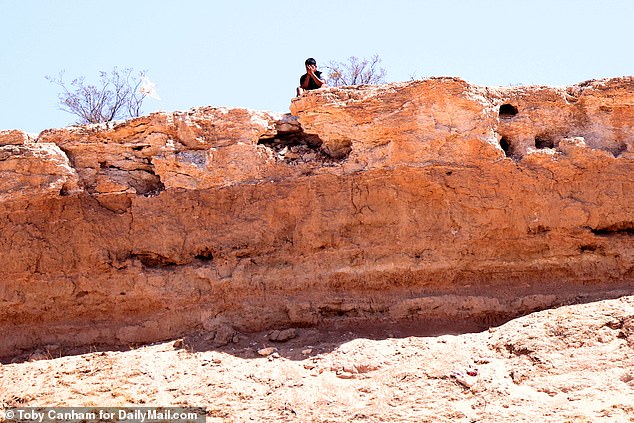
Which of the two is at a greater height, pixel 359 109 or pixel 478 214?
pixel 359 109

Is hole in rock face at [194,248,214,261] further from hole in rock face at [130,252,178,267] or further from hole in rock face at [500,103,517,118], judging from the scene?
hole in rock face at [500,103,517,118]

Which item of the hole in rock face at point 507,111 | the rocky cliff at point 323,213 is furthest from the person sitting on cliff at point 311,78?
the hole in rock face at point 507,111

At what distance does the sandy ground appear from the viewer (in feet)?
17.9

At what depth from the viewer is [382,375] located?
607 cm

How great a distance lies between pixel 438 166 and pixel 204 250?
104 inches

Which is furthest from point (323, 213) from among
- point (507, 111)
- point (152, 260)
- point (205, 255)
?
point (507, 111)

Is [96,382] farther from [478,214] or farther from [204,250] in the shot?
[478,214]

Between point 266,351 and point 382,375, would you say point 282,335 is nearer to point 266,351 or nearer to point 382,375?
point 266,351

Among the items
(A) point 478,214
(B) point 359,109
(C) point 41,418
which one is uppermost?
(B) point 359,109

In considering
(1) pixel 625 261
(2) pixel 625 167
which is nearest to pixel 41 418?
(1) pixel 625 261

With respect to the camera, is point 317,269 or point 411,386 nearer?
point 411,386

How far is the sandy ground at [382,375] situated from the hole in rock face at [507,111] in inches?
86.6

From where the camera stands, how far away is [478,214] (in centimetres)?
748

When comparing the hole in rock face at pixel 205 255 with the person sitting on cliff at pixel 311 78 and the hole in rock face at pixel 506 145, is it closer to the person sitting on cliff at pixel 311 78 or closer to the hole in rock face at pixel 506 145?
the person sitting on cliff at pixel 311 78
